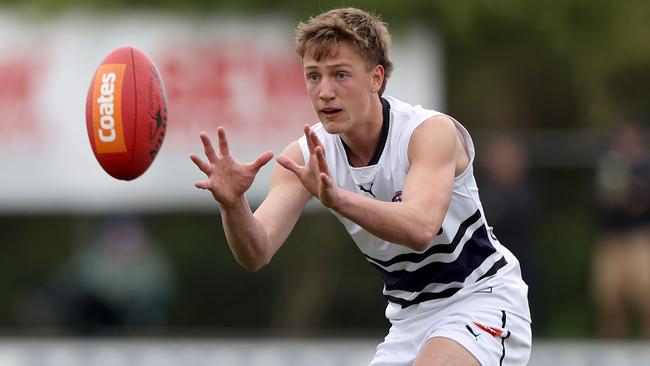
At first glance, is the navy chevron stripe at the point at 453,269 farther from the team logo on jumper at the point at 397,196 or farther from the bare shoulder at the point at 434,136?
the bare shoulder at the point at 434,136

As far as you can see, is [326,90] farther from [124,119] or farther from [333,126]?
[124,119]

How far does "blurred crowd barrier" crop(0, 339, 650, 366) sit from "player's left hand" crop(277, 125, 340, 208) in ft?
19.0

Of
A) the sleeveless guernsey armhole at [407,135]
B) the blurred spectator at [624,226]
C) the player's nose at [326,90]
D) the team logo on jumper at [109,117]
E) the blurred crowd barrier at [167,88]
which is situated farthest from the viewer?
the blurred crowd barrier at [167,88]

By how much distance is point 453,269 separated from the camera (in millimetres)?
6469

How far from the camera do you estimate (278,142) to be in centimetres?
1545

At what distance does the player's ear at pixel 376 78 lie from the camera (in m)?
6.38

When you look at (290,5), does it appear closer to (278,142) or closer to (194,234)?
(278,142)

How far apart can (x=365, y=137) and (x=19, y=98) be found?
10.0m

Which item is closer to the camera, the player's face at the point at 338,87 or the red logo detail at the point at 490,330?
the player's face at the point at 338,87

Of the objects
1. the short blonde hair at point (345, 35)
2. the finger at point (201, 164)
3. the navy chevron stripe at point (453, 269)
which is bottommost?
the navy chevron stripe at point (453, 269)

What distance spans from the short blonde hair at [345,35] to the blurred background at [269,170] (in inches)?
247

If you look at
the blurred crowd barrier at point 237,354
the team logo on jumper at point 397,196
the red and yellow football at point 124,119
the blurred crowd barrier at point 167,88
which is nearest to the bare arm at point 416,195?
the team logo on jumper at point 397,196

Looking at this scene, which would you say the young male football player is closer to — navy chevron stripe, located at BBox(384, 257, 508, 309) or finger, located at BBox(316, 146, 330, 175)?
navy chevron stripe, located at BBox(384, 257, 508, 309)

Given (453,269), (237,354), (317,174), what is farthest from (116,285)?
(317,174)
